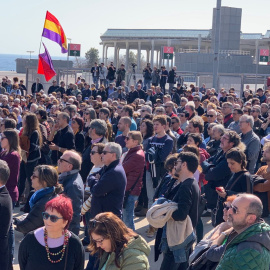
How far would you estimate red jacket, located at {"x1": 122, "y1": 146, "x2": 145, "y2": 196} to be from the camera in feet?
25.7

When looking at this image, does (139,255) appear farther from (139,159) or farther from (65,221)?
(139,159)

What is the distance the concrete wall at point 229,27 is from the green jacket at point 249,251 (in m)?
37.6

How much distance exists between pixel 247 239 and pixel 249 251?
107mm

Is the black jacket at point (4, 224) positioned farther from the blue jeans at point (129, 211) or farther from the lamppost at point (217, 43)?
the lamppost at point (217, 43)

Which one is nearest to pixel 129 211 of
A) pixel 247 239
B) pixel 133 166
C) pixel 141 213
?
pixel 133 166

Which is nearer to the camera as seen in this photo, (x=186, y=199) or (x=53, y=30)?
(x=186, y=199)

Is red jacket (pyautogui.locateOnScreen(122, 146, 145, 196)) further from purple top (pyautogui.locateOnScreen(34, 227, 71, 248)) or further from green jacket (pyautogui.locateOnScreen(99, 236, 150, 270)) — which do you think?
green jacket (pyautogui.locateOnScreen(99, 236, 150, 270))

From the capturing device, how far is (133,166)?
7.84 m

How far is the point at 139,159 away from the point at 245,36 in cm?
4974

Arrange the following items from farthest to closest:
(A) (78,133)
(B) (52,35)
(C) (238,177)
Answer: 1. (B) (52,35)
2. (A) (78,133)
3. (C) (238,177)

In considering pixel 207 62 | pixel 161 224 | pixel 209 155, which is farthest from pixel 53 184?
pixel 207 62

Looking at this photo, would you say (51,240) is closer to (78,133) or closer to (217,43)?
(78,133)

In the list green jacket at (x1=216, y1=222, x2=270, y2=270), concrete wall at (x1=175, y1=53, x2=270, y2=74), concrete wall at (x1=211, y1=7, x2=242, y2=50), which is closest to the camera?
green jacket at (x1=216, y1=222, x2=270, y2=270)

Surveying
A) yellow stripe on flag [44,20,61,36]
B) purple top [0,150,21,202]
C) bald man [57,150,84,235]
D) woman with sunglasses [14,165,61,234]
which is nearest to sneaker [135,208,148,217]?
purple top [0,150,21,202]
